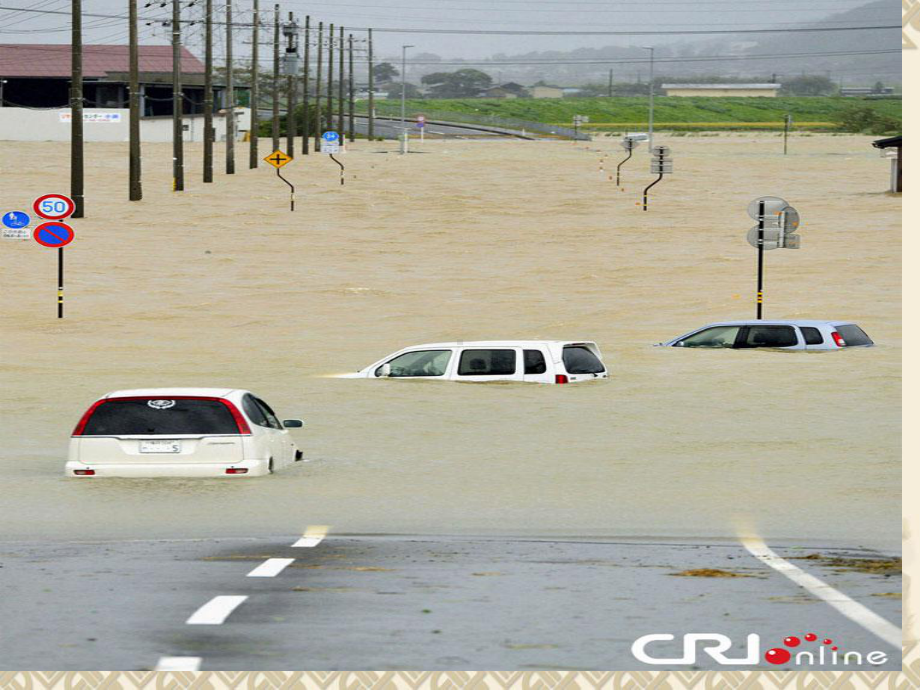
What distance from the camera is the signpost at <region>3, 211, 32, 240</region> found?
4312 cm

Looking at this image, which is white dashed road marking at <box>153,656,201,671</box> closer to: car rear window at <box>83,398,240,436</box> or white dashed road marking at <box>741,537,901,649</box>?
white dashed road marking at <box>741,537,901,649</box>

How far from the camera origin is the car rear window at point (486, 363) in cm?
2930

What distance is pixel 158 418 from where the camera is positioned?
19.2 m

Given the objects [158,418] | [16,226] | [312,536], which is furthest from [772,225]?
[312,536]

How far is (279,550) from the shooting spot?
47.8 feet

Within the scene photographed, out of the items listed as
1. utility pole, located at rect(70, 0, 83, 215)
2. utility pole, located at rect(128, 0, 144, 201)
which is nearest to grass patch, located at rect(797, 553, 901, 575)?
utility pole, located at rect(70, 0, 83, 215)

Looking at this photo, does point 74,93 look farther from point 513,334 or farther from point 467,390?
point 467,390

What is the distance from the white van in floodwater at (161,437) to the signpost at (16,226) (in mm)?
25072

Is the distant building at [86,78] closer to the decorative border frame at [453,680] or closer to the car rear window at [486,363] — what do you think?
the car rear window at [486,363]

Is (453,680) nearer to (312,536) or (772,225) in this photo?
(312,536)

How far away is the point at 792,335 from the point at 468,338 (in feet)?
34.0

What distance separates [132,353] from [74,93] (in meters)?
29.6

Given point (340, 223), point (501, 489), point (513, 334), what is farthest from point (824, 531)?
point (340, 223)

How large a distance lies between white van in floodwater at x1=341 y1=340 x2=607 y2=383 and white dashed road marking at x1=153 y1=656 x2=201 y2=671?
1986 centimetres
